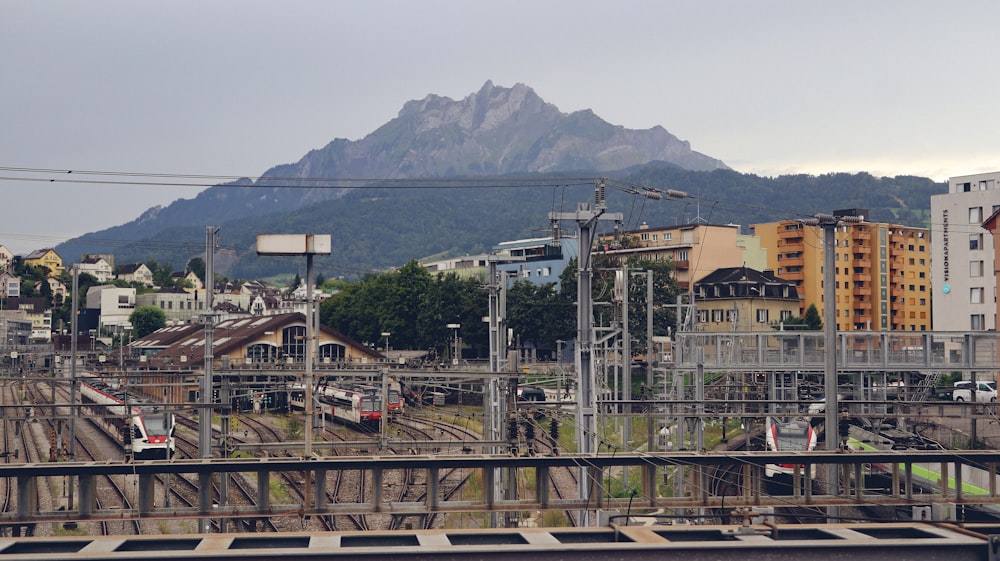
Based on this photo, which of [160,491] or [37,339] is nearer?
[160,491]

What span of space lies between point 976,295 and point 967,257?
3.23 meters

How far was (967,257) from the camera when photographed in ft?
259

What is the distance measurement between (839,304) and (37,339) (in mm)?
112914

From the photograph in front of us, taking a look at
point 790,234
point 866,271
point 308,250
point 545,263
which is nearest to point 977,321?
point 866,271

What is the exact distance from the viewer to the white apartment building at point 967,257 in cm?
7694

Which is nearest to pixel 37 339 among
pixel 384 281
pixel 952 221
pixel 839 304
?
pixel 384 281

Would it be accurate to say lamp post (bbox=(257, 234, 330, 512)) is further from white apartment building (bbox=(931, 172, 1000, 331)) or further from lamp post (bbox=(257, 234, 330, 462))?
white apartment building (bbox=(931, 172, 1000, 331))

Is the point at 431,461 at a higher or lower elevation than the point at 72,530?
higher

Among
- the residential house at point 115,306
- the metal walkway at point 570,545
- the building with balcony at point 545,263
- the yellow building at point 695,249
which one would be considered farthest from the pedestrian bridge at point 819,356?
the residential house at point 115,306

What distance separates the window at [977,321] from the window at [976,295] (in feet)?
4.26

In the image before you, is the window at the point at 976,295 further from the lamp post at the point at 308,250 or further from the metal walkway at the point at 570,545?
the lamp post at the point at 308,250

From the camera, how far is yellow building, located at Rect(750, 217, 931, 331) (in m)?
124

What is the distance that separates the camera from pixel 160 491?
35.1 m

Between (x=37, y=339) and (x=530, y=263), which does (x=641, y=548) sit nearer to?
(x=530, y=263)
